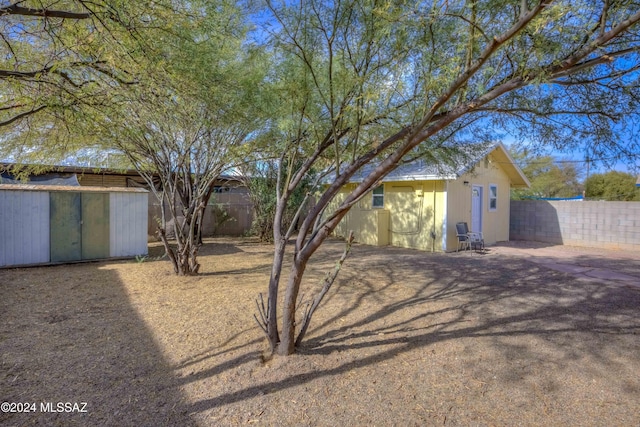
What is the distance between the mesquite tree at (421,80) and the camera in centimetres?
307

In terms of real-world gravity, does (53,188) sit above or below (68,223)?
above

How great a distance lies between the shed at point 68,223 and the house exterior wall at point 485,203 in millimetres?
8583

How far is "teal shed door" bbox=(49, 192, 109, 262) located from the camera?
26.6 feet

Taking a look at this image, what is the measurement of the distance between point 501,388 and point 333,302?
2.73 metres

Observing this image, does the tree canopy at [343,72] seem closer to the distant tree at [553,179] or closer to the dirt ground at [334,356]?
the dirt ground at [334,356]

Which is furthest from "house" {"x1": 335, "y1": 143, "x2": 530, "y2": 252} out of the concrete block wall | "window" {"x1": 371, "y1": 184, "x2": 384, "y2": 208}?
the concrete block wall

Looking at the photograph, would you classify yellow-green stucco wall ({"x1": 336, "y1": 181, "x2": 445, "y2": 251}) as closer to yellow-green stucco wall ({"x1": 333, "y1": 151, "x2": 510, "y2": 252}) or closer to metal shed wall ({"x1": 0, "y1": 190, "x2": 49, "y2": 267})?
yellow-green stucco wall ({"x1": 333, "y1": 151, "x2": 510, "y2": 252})

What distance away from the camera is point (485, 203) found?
12.4 meters

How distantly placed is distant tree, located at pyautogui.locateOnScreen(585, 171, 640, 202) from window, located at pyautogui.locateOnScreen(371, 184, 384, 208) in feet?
58.5

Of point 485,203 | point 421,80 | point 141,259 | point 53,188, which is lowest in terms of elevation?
point 141,259

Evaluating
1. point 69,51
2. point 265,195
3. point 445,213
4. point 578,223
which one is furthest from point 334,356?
point 578,223

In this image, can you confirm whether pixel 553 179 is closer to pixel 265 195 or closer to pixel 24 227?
pixel 265 195

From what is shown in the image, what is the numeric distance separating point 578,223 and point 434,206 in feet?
18.6

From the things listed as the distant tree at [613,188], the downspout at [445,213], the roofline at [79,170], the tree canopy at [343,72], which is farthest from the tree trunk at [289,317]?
the distant tree at [613,188]
